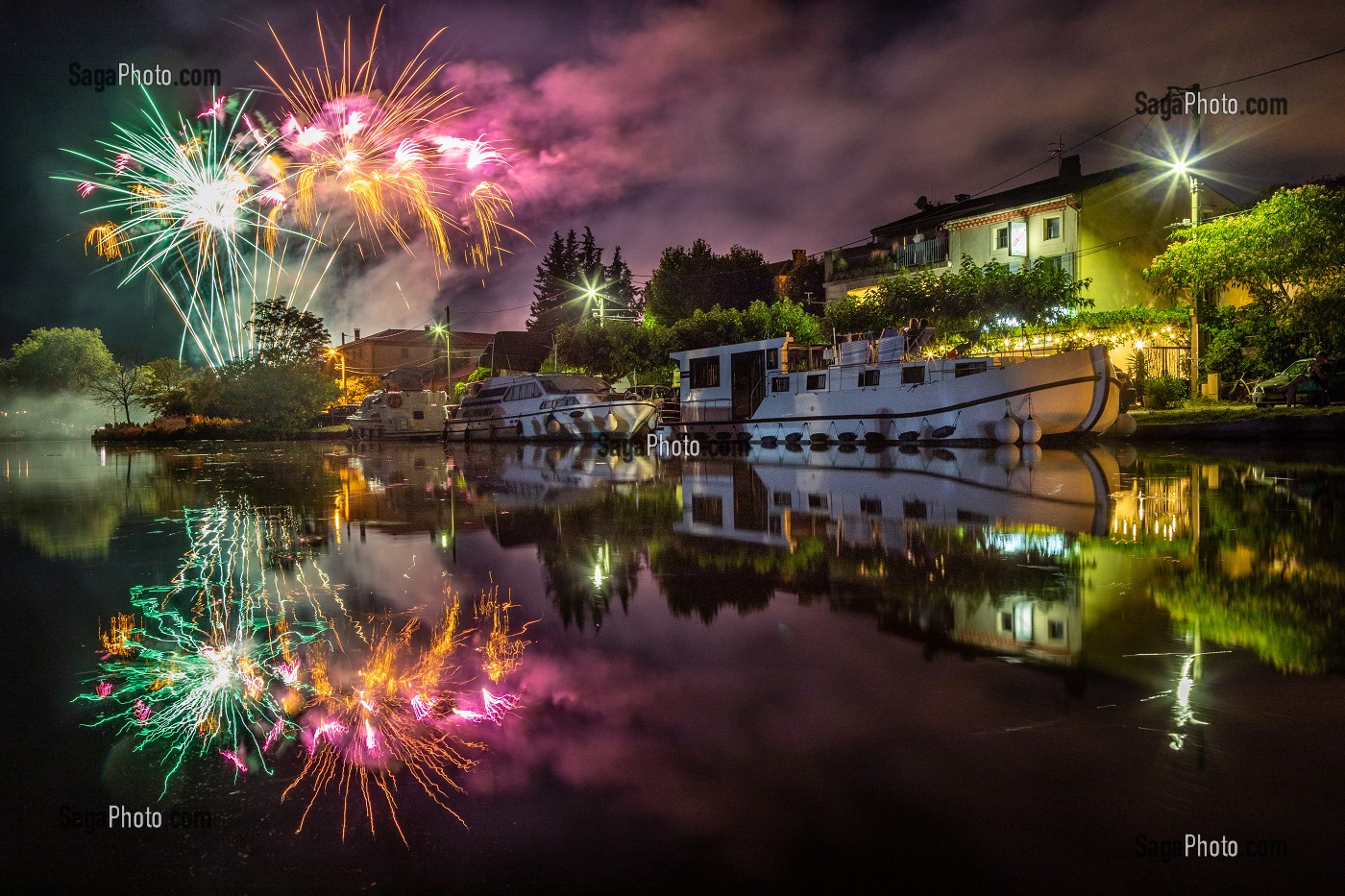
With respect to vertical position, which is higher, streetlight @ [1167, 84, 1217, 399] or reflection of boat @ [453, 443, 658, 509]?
streetlight @ [1167, 84, 1217, 399]

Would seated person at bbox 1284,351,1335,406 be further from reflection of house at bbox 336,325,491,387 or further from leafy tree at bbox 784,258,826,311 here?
reflection of house at bbox 336,325,491,387

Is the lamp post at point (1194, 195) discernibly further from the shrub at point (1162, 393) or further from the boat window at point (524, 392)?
the boat window at point (524, 392)

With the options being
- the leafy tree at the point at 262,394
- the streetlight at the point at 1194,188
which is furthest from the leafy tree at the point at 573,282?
the streetlight at the point at 1194,188

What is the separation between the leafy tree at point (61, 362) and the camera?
217 ft

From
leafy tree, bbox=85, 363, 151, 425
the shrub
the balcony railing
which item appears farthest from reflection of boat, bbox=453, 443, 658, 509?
leafy tree, bbox=85, 363, 151, 425

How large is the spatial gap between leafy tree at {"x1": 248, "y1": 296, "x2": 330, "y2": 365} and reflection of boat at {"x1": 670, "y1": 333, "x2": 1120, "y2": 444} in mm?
28287

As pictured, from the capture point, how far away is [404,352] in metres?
82.6

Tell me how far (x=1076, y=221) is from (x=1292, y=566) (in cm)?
3486

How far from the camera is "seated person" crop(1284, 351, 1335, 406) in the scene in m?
22.7

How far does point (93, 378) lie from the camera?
6494 centimetres

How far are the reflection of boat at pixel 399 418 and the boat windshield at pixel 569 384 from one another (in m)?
10.9

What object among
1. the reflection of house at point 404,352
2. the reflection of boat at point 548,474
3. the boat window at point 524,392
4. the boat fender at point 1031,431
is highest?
the reflection of house at point 404,352

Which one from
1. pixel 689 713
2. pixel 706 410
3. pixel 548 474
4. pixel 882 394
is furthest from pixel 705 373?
pixel 689 713

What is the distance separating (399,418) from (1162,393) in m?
32.1
